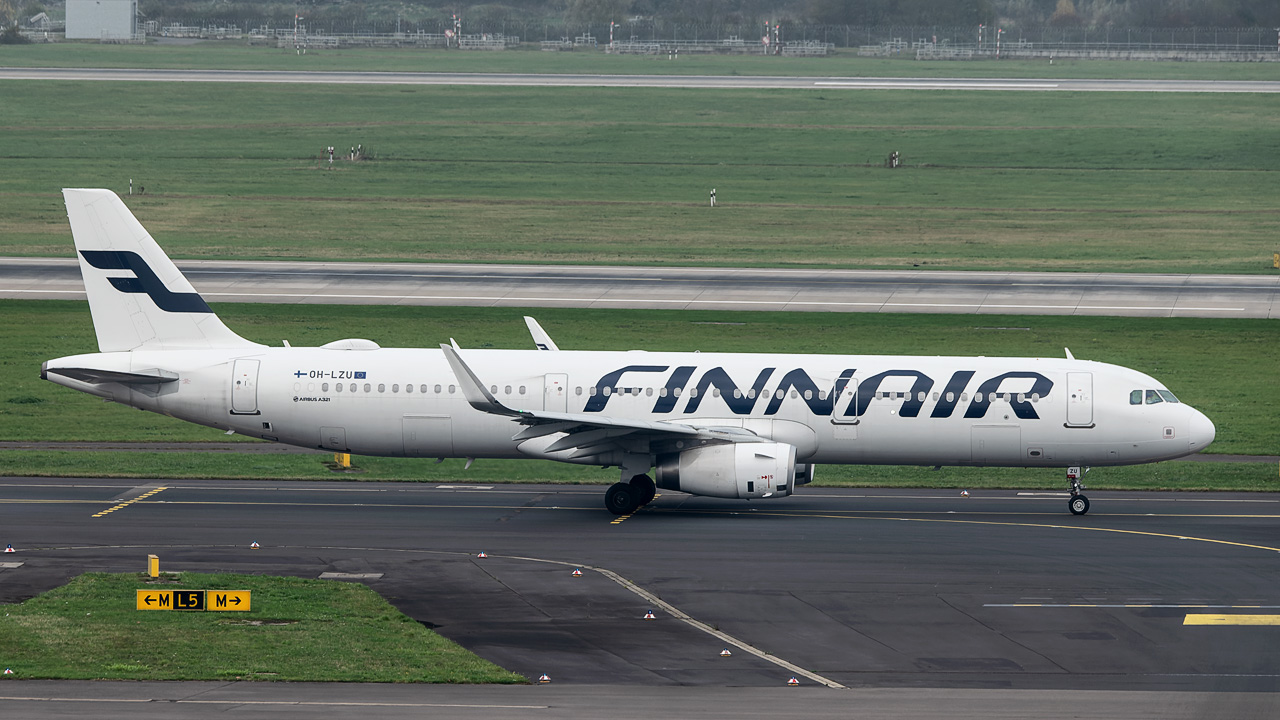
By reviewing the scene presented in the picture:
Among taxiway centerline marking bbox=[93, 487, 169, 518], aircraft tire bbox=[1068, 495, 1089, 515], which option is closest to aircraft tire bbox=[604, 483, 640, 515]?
aircraft tire bbox=[1068, 495, 1089, 515]

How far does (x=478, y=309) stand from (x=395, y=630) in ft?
125

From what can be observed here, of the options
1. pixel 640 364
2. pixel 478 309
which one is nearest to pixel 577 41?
pixel 478 309

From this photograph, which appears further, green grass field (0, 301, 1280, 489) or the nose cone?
green grass field (0, 301, 1280, 489)

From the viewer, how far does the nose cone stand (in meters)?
39.2

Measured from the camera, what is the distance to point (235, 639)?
27.4m

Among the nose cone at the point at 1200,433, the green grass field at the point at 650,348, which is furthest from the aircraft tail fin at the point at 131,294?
the nose cone at the point at 1200,433

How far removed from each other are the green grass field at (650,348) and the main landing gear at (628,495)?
5051mm

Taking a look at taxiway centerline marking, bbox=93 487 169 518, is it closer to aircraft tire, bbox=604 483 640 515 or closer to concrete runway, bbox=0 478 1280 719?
concrete runway, bbox=0 478 1280 719

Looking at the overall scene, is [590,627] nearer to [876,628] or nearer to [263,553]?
[876,628]

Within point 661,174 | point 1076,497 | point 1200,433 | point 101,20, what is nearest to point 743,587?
point 1076,497

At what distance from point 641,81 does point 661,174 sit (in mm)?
40070

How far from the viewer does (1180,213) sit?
315ft

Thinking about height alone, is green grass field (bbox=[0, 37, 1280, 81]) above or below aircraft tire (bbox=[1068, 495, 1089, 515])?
above

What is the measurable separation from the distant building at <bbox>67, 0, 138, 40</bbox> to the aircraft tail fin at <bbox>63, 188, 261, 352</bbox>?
155156 mm
